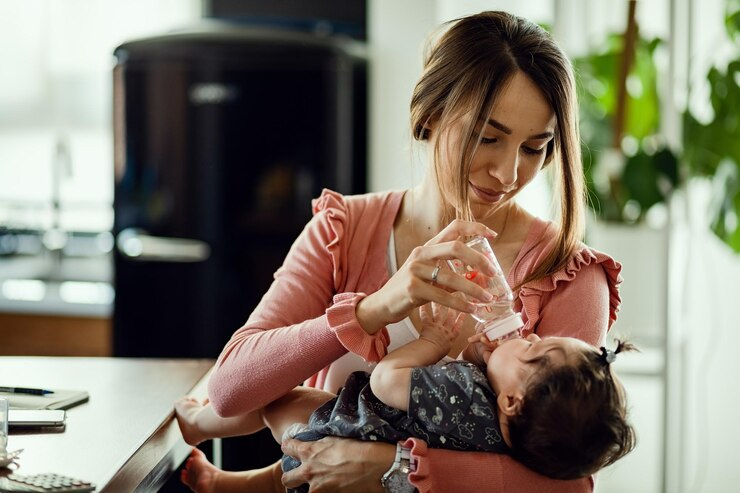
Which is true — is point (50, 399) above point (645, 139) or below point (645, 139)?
below

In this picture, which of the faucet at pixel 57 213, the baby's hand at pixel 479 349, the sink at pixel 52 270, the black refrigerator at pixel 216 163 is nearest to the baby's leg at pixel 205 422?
the baby's hand at pixel 479 349

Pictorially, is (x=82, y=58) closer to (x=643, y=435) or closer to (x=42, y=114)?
(x=42, y=114)

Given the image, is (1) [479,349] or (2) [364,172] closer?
(1) [479,349]

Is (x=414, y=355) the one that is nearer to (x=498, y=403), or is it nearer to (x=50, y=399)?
(x=498, y=403)

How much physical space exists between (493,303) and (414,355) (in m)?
0.15

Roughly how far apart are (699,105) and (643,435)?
49.1 inches

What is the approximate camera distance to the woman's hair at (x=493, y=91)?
1.63 metres

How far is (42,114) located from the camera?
4.45 meters

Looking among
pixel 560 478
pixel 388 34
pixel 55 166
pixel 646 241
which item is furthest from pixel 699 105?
pixel 55 166

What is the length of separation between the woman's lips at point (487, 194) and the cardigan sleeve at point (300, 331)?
0.28 meters

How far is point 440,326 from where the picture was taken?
5.31 feet

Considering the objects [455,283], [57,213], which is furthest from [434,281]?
[57,213]

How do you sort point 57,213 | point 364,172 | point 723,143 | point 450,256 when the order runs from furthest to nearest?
point 57,213
point 364,172
point 723,143
point 450,256

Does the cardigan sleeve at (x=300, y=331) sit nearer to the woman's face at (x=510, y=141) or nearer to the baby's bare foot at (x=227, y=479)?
the baby's bare foot at (x=227, y=479)
